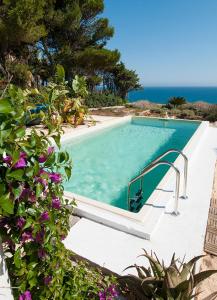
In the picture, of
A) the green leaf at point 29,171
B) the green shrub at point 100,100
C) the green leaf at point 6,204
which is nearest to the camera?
the green leaf at point 6,204

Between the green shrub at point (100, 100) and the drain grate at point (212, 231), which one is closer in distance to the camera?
the drain grate at point (212, 231)

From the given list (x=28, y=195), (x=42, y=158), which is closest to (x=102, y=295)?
(x=28, y=195)

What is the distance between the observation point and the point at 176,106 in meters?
18.9

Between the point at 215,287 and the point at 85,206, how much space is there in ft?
6.51

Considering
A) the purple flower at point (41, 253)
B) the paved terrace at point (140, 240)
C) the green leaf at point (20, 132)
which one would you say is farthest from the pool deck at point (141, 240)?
the green leaf at point (20, 132)


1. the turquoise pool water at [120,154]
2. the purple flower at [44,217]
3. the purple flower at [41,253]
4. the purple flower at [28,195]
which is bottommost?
the turquoise pool water at [120,154]

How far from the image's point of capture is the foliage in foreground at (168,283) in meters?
2.04

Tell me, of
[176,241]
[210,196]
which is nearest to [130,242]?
[176,241]

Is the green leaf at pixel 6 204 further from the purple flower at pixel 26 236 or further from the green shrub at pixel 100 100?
the green shrub at pixel 100 100

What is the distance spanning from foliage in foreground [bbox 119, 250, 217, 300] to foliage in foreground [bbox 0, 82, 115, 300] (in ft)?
1.85

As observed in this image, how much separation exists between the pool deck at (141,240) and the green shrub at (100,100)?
14.2 metres

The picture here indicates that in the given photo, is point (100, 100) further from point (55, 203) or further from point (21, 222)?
point (21, 222)

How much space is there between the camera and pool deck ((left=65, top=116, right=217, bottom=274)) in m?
2.90

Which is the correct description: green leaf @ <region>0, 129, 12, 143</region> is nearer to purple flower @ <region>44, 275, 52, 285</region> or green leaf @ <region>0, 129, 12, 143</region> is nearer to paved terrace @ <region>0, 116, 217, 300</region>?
purple flower @ <region>44, 275, 52, 285</region>
